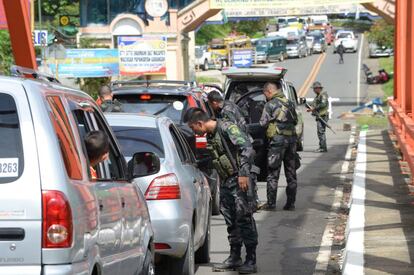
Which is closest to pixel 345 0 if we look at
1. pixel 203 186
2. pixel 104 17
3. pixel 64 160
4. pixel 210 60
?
pixel 104 17

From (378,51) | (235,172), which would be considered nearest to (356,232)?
(235,172)

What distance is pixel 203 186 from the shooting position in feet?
35.3

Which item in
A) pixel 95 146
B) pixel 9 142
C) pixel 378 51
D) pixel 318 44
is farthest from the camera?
pixel 318 44

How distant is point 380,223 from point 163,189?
13.5ft

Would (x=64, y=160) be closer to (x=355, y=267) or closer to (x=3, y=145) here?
(x=3, y=145)

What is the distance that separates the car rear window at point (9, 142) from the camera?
5270 mm

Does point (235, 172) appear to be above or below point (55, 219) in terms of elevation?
below

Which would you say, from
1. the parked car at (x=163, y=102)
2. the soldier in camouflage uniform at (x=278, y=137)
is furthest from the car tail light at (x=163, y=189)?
the soldier in camouflage uniform at (x=278, y=137)

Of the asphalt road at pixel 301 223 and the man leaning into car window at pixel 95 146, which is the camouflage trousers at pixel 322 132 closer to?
the asphalt road at pixel 301 223

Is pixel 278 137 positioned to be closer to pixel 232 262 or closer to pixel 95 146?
pixel 232 262

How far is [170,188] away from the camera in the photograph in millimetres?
9266

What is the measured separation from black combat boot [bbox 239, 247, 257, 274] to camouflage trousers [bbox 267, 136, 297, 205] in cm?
491

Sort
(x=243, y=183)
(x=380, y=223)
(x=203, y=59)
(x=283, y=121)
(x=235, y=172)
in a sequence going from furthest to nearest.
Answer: (x=203, y=59) < (x=283, y=121) < (x=380, y=223) < (x=235, y=172) < (x=243, y=183)

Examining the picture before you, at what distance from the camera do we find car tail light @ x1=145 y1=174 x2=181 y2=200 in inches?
363
